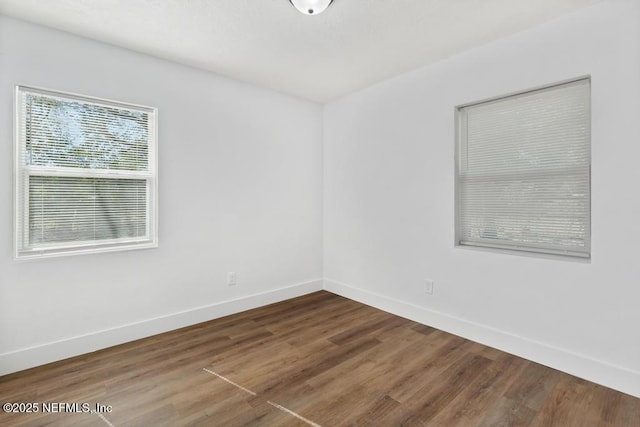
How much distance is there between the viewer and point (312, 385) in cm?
209

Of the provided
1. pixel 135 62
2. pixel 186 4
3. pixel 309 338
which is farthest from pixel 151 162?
pixel 309 338

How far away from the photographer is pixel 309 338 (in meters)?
2.80

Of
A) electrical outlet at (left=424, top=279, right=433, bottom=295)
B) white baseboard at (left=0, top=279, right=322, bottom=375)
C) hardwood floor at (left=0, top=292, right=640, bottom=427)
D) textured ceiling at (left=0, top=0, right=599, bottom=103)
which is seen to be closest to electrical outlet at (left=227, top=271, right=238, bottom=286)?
white baseboard at (left=0, top=279, right=322, bottom=375)

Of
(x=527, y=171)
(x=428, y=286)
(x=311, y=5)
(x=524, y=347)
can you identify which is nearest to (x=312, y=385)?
(x=428, y=286)

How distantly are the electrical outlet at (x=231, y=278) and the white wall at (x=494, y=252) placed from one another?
1.34m

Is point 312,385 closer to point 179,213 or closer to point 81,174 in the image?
point 179,213

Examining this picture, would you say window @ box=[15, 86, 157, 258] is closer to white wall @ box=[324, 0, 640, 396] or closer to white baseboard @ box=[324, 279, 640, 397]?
white wall @ box=[324, 0, 640, 396]

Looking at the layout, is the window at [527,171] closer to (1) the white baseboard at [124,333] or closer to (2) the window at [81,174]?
(1) the white baseboard at [124,333]

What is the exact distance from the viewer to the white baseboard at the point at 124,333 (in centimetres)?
225

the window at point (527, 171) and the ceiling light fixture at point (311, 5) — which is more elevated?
the ceiling light fixture at point (311, 5)

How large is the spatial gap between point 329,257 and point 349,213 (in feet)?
2.36

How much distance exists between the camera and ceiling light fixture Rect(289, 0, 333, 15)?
1991mm

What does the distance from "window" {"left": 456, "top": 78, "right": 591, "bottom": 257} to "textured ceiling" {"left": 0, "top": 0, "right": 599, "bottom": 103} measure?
0.61 metres

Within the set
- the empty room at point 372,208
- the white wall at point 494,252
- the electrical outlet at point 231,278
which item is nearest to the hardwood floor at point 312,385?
the empty room at point 372,208
